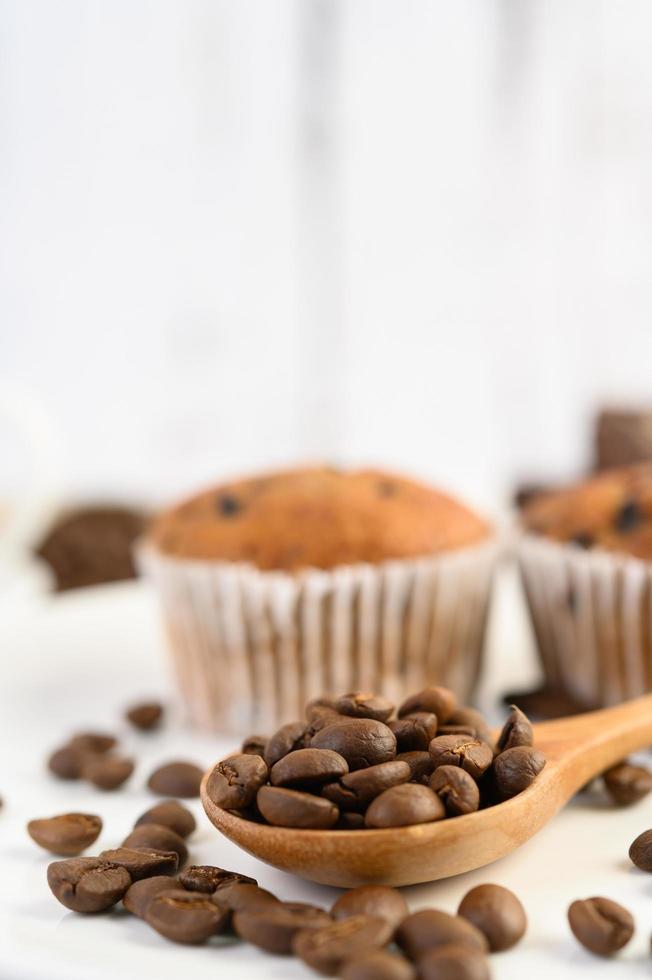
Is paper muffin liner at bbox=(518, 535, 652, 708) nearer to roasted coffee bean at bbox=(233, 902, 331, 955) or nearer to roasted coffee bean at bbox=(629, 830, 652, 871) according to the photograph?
roasted coffee bean at bbox=(629, 830, 652, 871)

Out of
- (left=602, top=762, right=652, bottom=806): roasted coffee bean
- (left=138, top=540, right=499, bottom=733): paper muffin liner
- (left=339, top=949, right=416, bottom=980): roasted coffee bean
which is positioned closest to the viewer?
(left=339, top=949, right=416, bottom=980): roasted coffee bean

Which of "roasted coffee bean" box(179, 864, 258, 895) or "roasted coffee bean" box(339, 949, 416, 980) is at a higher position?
"roasted coffee bean" box(339, 949, 416, 980)

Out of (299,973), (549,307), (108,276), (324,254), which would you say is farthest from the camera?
(549,307)

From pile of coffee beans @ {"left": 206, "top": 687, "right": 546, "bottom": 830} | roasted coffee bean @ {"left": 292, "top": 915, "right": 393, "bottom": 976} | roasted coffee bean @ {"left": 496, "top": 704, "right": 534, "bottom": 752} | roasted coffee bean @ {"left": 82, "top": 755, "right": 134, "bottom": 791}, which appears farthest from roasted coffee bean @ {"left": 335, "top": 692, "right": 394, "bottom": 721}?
roasted coffee bean @ {"left": 82, "top": 755, "right": 134, "bottom": 791}

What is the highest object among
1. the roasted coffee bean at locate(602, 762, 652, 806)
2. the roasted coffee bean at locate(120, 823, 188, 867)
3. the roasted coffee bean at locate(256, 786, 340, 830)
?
the roasted coffee bean at locate(256, 786, 340, 830)

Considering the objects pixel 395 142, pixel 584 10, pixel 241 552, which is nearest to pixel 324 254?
pixel 395 142

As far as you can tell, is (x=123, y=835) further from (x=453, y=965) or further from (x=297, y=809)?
(x=453, y=965)

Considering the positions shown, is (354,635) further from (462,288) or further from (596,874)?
(462,288)
